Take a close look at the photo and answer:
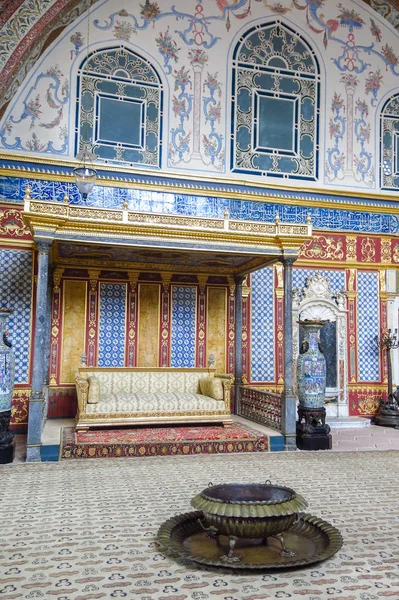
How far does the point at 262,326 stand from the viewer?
974 centimetres

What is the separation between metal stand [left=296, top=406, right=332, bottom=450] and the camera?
7547 millimetres

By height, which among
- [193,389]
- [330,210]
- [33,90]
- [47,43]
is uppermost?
[47,43]

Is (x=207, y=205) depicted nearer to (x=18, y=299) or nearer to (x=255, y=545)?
(x=18, y=299)

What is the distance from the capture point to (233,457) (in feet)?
22.6

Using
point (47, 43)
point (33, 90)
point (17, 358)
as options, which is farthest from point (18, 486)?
point (47, 43)

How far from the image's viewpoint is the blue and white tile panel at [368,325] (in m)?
10.2

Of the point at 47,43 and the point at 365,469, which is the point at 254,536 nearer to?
the point at 365,469

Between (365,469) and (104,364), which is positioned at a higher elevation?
(104,364)

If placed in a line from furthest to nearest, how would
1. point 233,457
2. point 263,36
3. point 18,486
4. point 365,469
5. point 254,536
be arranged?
point 263,36, point 233,457, point 365,469, point 18,486, point 254,536

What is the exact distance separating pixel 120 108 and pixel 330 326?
5.57 meters

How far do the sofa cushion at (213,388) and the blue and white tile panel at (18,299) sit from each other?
9.39 feet

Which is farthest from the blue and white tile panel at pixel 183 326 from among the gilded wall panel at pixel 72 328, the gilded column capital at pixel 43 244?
the gilded column capital at pixel 43 244

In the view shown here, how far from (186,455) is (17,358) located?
10.7 feet

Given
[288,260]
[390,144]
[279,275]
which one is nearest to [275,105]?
[390,144]
